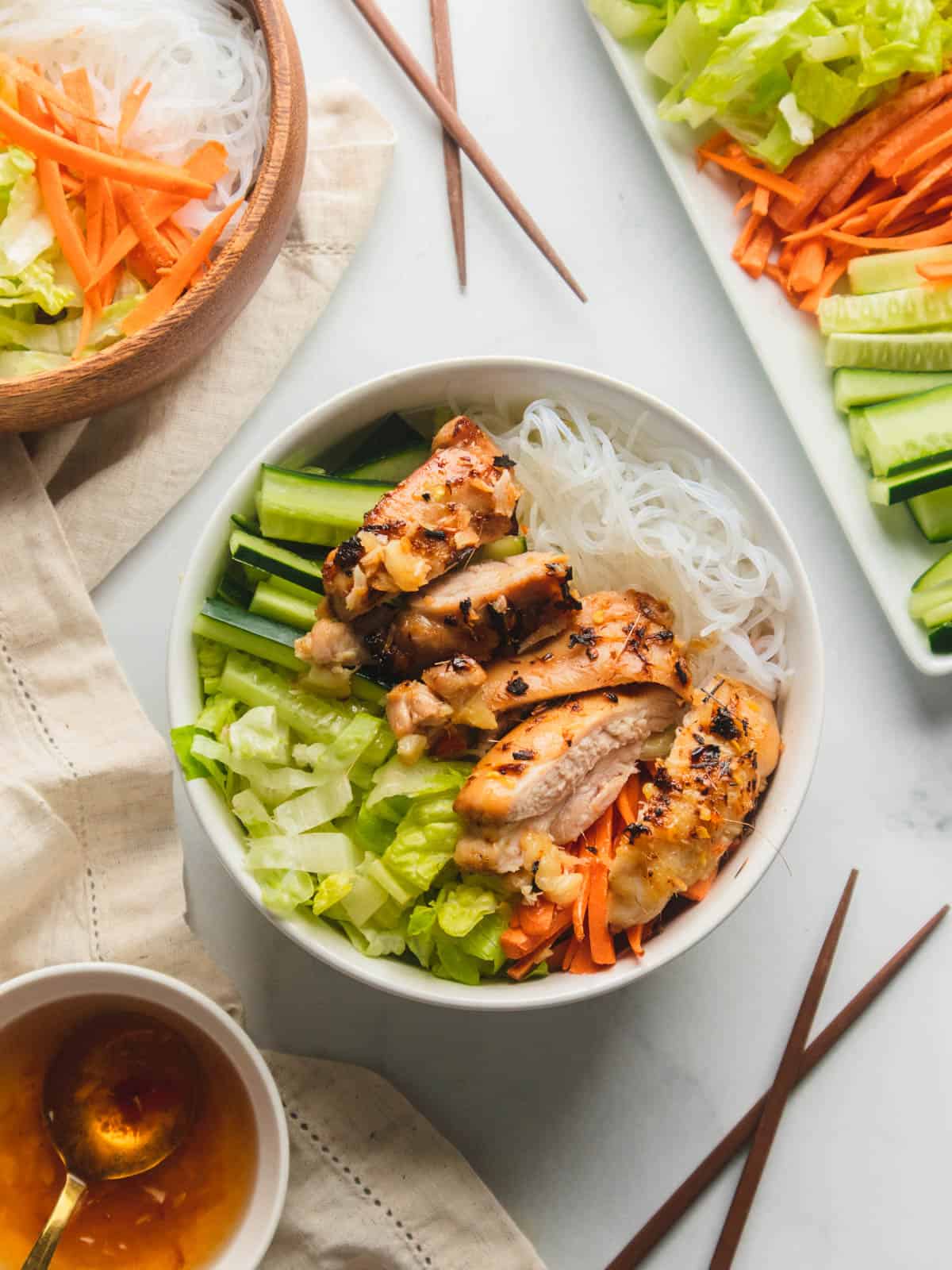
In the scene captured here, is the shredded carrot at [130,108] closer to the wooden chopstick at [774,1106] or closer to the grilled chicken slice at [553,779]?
the grilled chicken slice at [553,779]

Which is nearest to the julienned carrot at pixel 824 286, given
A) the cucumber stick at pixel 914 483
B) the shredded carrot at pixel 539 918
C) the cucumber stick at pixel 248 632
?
the cucumber stick at pixel 914 483

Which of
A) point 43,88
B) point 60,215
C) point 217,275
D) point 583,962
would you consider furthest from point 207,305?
point 583,962

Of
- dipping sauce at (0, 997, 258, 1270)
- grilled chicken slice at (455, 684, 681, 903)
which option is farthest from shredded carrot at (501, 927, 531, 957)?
dipping sauce at (0, 997, 258, 1270)

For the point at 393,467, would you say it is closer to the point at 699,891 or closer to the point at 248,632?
the point at 248,632

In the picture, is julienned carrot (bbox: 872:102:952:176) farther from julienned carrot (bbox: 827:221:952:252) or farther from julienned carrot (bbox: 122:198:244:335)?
julienned carrot (bbox: 122:198:244:335)

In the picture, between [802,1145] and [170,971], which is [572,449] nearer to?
[170,971]

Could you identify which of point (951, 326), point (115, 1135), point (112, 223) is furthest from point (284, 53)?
point (115, 1135)
